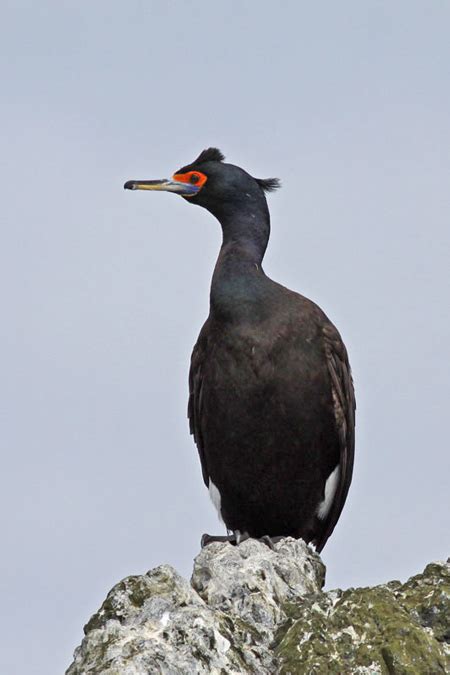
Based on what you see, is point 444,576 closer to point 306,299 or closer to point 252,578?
point 252,578

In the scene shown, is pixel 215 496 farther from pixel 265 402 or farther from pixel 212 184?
pixel 212 184

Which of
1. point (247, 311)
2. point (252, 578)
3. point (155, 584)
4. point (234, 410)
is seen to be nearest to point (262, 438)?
point (234, 410)

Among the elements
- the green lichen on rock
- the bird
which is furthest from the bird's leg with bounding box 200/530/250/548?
the green lichen on rock

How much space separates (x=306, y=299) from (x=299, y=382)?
78cm

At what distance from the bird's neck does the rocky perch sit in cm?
314

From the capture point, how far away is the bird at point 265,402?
10398 millimetres

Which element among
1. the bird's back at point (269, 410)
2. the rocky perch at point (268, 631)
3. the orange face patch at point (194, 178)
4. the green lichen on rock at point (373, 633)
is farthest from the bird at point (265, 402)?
the green lichen on rock at point (373, 633)

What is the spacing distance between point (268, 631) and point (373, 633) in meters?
0.75

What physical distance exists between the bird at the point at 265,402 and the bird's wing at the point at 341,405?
0.01 meters

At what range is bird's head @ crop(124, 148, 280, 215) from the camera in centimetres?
1140

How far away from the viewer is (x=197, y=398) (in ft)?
36.1

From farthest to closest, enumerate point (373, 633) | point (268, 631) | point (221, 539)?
1. point (221, 539)
2. point (268, 631)
3. point (373, 633)

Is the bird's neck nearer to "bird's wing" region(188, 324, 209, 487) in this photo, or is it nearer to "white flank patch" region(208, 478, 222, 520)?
"bird's wing" region(188, 324, 209, 487)

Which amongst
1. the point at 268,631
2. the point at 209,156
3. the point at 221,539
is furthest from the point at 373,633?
the point at 209,156
